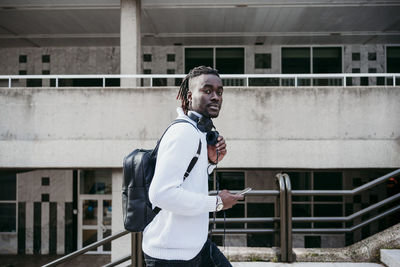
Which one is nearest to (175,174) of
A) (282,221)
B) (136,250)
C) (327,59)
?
(136,250)

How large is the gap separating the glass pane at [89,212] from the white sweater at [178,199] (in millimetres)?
13689

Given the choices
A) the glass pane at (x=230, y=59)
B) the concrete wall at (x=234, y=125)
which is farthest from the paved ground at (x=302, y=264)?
the glass pane at (x=230, y=59)

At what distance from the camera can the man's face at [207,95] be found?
67.7 inches

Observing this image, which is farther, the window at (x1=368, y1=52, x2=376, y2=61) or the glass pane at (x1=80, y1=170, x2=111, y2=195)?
the glass pane at (x1=80, y1=170, x2=111, y2=195)

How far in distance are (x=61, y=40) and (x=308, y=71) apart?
34.7ft

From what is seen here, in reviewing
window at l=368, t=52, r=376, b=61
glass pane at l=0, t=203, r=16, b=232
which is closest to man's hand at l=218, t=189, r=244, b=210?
window at l=368, t=52, r=376, b=61

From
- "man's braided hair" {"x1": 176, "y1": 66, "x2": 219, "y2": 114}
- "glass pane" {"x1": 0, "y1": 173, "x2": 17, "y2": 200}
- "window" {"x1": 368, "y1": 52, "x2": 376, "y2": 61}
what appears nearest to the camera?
"man's braided hair" {"x1": 176, "y1": 66, "x2": 219, "y2": 114}

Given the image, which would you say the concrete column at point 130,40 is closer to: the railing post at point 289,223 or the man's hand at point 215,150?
the railing post at point 289,223

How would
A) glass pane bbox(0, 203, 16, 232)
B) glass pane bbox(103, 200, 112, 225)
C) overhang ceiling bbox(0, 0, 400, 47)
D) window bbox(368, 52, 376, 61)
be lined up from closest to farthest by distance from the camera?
overhang ceiling bbox(0, 0, 400, 47)
window bbox(368, 52, 376, 61)
glass pane bbox(103, 200, 112, 225)
glass pane bbox(0, 203, 16, 232)

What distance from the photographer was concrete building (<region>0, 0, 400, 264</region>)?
762 cm

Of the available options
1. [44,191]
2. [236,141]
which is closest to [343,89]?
[236,141]

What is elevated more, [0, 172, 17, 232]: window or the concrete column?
the concrete column

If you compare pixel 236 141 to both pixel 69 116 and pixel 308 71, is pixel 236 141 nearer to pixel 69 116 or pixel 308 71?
pixel 69 116

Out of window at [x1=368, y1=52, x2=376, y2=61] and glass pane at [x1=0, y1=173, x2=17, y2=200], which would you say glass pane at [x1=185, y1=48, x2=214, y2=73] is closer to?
window at [x1=368, y1=52, x2=376, y2=61]
